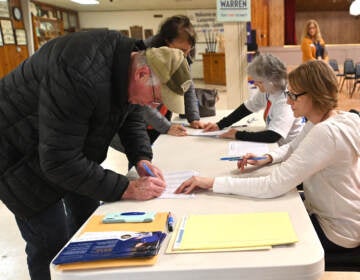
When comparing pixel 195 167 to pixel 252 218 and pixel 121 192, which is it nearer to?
pixel 121 192

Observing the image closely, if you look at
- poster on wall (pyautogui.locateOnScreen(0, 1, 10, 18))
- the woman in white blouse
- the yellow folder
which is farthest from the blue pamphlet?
poster on wall (pyautogui.locateOnScreen(0, 1, 10, 18))

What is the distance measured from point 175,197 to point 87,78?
48cm

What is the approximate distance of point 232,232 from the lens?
0.94m

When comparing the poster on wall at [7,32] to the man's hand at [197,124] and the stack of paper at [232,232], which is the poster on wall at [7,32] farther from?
the stack of paper at [232,232]

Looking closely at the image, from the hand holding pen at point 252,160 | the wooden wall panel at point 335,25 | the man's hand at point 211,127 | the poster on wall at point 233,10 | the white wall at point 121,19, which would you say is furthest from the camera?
the white wall at point 121,19

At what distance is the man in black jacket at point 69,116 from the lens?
39.0 inches

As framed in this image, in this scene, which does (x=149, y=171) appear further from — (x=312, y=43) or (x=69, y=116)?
(x=312, y=43)

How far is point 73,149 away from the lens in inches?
40.4

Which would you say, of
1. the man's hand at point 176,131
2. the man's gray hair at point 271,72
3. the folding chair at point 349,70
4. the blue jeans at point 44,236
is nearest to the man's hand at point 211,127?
the man's hand at point 176,131

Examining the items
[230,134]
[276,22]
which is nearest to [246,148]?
[230,134]

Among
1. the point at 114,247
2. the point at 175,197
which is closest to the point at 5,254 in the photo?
the point at 175,197

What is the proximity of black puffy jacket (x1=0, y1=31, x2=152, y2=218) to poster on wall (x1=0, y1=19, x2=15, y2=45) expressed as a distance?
674cm

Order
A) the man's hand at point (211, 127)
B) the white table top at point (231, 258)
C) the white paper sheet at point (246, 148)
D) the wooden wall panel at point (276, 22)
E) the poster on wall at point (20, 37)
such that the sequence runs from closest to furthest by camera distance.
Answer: the white table top at point (231, 258) → the white paper sheet at point (246, 148) → the man's hand at point (211, 127) → the poster on wall at point (20, 37) → the wooden wall panel at point (276, 22)

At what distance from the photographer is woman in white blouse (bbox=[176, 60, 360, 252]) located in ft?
3.82
